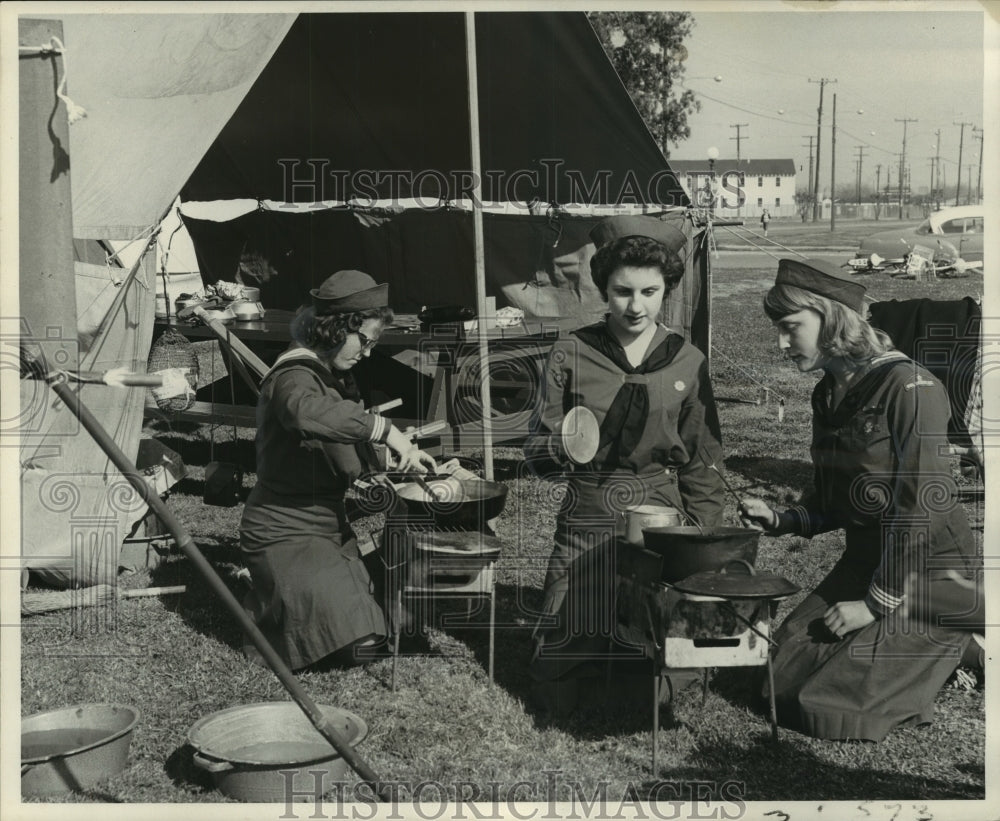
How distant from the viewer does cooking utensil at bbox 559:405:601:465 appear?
12.0 ft

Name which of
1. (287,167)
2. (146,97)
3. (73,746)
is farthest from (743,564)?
(287,167)

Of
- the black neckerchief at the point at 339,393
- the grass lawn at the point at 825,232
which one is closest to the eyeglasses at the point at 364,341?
the black neckerchief at the point at 339,393

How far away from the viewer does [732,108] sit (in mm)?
8625

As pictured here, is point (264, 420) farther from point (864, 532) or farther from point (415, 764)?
point (864, 532)

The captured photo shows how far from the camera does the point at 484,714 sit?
3.73 metres

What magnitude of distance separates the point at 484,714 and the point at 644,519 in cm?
87

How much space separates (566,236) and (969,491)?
3.29m

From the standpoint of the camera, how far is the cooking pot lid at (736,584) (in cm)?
304

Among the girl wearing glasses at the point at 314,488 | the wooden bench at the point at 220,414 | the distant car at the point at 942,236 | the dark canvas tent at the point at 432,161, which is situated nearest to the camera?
the girl wearing glasses at the point at 314,488

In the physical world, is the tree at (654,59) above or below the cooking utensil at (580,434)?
above

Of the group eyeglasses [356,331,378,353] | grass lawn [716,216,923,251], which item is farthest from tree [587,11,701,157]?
eyeglasses [356,331,378,353]

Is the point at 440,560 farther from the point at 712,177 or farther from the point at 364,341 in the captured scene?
the point at 712,177

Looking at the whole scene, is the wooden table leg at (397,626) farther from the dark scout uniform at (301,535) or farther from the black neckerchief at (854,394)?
the black neckerchief at (854,394)

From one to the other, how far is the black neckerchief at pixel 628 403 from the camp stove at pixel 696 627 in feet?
1.55
